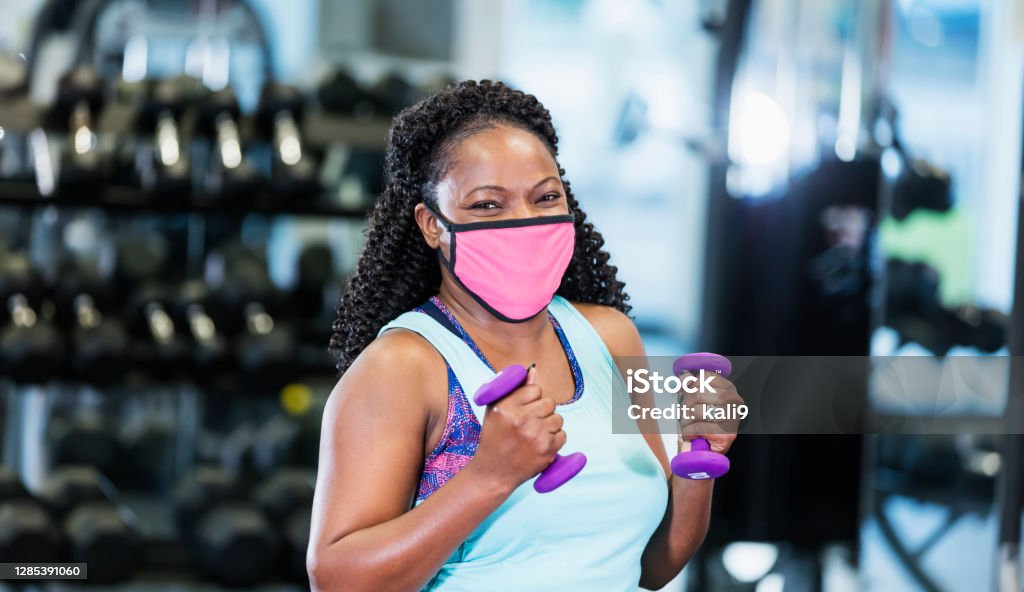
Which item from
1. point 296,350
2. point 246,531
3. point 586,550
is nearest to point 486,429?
point 586,550

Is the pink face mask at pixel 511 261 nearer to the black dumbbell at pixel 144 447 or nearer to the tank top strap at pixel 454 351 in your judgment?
the tank top strap at pixel 454 351

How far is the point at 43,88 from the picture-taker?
13.5 ft

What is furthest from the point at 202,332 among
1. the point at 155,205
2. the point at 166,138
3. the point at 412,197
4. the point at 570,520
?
the point at 570,520

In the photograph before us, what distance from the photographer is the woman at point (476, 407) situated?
4.15ft

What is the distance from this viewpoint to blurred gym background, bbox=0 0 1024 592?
3.55 metres

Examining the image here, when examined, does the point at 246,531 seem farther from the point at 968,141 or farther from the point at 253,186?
the point at 968,141

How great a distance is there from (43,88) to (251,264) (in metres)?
1.12

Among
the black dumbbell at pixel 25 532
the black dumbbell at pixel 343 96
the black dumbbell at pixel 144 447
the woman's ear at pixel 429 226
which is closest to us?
the woman's ear at pixel 429 226

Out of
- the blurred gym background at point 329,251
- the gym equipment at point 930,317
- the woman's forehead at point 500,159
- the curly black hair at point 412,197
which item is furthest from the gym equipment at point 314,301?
the gym equipment at point 930,317

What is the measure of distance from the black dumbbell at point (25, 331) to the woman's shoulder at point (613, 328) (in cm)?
240

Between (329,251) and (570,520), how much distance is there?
2994 mm

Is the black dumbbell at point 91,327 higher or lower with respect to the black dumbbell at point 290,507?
higher

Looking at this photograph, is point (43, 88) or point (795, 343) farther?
point (795, 343)

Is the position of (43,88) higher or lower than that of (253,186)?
higher
